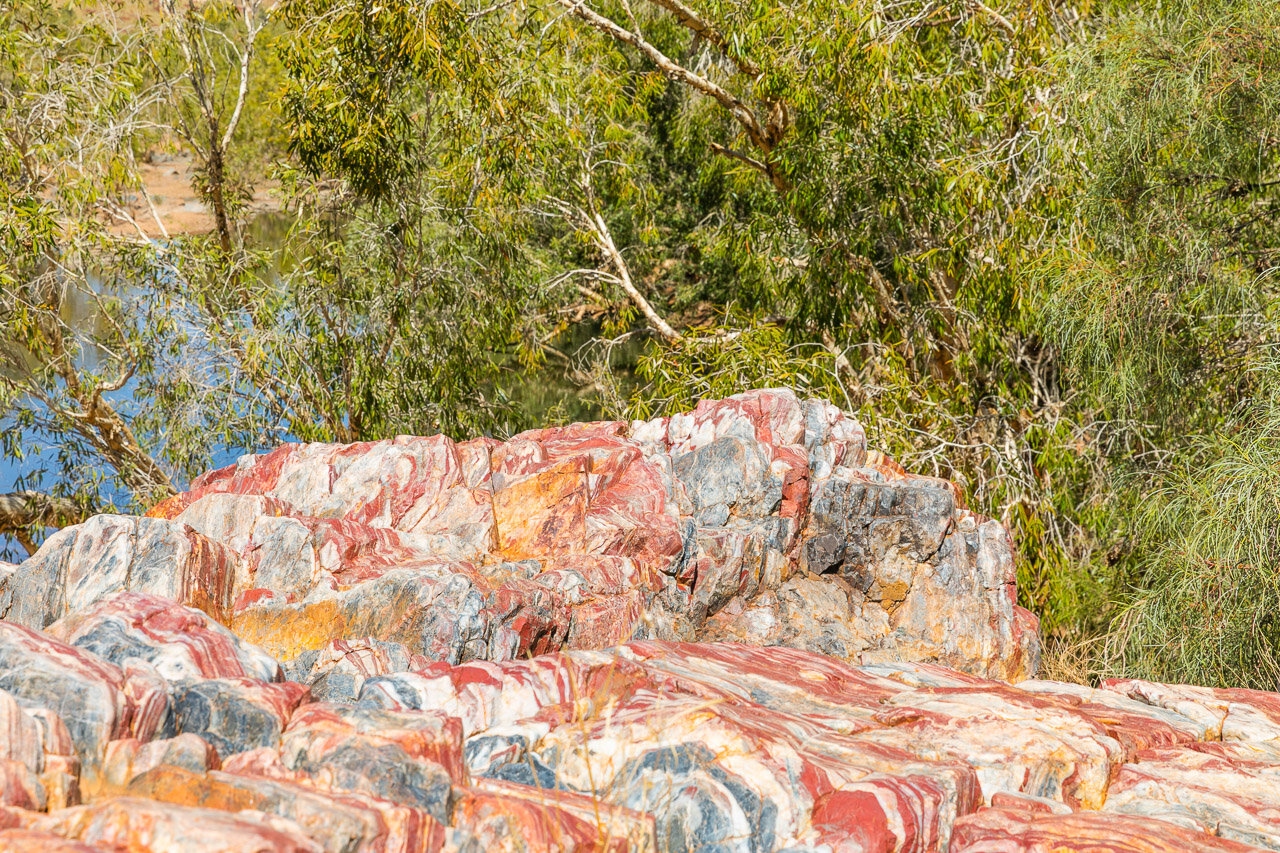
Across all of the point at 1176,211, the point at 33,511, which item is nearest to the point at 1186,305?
the point at 1176,211

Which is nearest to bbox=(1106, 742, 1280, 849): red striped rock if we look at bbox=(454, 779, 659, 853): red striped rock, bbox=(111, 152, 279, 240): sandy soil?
bbox=(454, 779, 659, 853): red striped rock

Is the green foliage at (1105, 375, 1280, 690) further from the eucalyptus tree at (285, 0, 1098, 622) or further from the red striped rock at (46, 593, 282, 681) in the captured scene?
the red striped rock at (46, 593, 282, 681)

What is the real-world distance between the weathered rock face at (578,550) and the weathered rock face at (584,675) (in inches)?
0.8

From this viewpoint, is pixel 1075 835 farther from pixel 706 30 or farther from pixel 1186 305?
pixel 706 30

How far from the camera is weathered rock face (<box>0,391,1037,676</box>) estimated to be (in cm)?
471

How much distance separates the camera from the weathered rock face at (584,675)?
9.71 feet

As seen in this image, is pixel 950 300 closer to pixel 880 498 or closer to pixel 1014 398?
pixel 1014 398

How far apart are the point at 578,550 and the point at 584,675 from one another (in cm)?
178

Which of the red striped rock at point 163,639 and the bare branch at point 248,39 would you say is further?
the bare branch at point 248,39

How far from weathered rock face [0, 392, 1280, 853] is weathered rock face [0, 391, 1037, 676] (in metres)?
0.02

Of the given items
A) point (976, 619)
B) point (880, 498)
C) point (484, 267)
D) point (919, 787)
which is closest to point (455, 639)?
point (919, 787)

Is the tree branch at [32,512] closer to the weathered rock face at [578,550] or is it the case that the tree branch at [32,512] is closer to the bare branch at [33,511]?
the bare branch at [33,511]

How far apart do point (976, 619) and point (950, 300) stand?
5.15 metres

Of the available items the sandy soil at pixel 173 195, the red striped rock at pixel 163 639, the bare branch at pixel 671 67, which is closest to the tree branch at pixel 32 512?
the red striped rock at pixel 163 639
